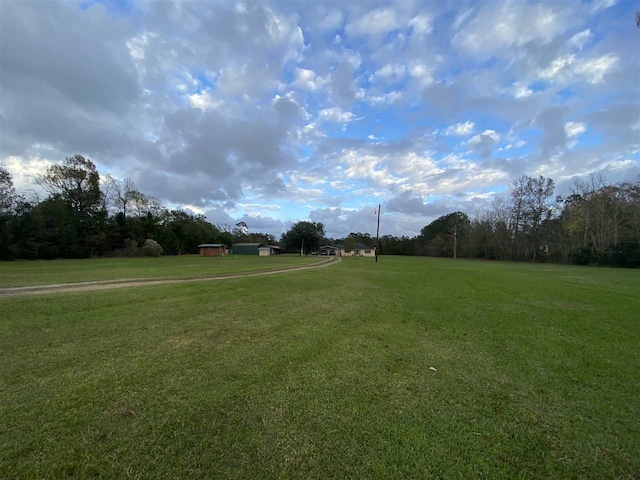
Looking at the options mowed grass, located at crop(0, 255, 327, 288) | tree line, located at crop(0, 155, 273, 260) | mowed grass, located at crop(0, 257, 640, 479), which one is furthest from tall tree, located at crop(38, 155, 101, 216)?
mowed grass, located at crop(0, 257, 640, 479)

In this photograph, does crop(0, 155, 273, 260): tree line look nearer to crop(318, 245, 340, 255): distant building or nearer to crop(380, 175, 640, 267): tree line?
crop(318, 245, 340, 255): distant building

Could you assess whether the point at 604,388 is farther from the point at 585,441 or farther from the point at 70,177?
the point at 70,177

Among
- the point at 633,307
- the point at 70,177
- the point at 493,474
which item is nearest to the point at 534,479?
the point at 493,474

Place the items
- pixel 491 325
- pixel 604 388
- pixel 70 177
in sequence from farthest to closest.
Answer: pixel 70 177
pixel 491 325
pixel 604 388

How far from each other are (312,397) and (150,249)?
60.6 metres

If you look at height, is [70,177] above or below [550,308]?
above

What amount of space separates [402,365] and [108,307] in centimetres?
796

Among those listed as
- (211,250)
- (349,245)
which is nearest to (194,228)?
(211,250)

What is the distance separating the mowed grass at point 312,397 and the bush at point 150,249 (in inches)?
2100

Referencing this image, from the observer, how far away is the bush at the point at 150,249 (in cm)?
5461

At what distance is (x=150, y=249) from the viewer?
54.9 metres

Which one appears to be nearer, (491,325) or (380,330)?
(380,330)

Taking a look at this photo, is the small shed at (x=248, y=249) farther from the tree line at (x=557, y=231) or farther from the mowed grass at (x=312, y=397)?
the mowed grass at (x=312, y=397)

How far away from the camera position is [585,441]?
9.10ft
